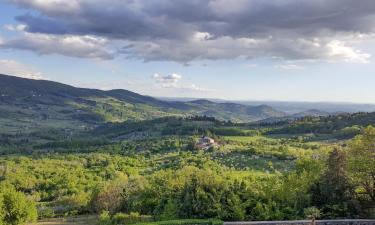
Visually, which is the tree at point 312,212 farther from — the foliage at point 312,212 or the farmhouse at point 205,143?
the farmhouse at point 205,143

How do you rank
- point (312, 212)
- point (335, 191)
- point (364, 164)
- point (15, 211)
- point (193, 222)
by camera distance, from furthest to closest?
point (15, 211), point (335, 191), point (364, 164), point (193, 222), point (312, 212)

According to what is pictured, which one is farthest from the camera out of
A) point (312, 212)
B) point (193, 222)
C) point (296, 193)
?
point (296, 193)

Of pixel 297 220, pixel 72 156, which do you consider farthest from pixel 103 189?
pixel 72 156

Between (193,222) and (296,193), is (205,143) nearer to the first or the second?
(296,193)

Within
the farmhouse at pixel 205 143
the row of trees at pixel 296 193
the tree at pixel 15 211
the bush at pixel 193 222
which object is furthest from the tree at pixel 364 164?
the farmhouse at pixel 205 143

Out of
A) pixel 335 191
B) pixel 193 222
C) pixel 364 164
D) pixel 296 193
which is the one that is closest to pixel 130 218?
pixel 193 222

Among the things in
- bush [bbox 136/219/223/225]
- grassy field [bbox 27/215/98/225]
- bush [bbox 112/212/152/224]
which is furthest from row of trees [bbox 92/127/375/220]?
grassy field [bbox 27/215/98/225]

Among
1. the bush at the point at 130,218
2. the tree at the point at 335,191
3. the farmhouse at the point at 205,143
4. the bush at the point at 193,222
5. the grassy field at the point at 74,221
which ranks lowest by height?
the farmhouse at the point at 205,143

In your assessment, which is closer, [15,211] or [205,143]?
[15,211]
